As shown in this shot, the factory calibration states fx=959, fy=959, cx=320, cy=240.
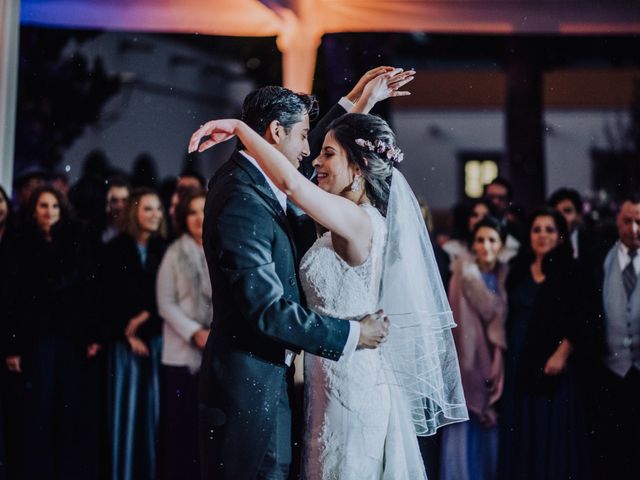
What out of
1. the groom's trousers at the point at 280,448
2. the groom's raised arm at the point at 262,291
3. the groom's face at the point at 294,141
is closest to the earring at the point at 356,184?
the groom's face at the point at 294,141

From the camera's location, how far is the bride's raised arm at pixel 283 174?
3.07 m

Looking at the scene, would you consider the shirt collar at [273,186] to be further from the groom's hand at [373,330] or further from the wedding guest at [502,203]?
the wedding guest at [502,203]

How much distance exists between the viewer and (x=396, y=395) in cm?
337

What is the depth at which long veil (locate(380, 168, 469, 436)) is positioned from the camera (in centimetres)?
340

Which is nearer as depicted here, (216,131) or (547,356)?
(216,131)

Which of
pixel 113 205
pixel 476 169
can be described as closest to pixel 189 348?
pixel 113 205

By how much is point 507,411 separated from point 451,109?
14183 millimetres

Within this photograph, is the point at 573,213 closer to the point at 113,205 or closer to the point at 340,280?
the point at 113,205

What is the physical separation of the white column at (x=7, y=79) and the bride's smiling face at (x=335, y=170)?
2.77 m

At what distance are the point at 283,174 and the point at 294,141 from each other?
326 millimetres

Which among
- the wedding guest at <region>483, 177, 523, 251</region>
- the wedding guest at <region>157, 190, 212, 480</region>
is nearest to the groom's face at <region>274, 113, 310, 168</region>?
the wedding guest at <region>157, 190, 212, 480</region>

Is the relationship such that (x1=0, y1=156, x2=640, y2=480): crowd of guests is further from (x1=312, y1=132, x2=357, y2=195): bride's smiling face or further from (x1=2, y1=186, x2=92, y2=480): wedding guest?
(x1=312, y1=132, x2=357, y2=195): bride's smiling face

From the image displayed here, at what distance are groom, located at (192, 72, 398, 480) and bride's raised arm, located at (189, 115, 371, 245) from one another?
13cm

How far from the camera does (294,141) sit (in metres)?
3.37
